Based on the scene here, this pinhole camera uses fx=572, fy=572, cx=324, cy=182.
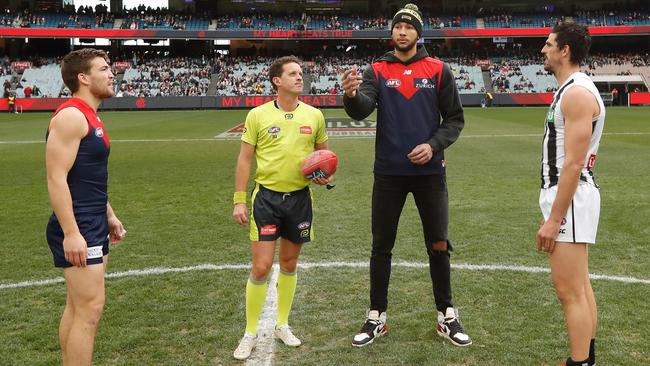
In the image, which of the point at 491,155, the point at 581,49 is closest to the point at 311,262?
the point at 581,49

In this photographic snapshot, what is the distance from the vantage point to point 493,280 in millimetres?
6059

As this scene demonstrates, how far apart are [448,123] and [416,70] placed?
51 centimetres

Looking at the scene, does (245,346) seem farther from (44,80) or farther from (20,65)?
(20,65)

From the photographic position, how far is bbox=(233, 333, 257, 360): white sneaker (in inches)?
171

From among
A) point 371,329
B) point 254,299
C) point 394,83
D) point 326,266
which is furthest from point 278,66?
point 326,266

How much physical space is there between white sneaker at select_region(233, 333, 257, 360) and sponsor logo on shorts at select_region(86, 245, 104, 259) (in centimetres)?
138

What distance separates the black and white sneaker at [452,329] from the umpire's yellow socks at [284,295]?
1.27 meters

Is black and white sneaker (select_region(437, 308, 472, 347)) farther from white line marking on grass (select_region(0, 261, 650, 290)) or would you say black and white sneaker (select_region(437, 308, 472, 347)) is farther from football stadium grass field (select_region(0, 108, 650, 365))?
white line marking on grass (select_region(0, 261, 650, 290))

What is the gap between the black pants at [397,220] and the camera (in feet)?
15.7

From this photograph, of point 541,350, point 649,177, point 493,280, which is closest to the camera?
point 541,350

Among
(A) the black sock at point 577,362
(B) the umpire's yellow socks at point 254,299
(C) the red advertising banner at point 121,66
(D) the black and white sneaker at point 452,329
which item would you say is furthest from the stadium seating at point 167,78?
(A) the black sock at point 577,362

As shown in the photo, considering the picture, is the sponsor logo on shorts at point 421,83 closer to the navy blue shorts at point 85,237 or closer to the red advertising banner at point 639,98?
the navy blue shorts at point 85,237

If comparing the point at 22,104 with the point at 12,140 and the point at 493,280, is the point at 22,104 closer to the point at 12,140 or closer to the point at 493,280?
the point at 12,140

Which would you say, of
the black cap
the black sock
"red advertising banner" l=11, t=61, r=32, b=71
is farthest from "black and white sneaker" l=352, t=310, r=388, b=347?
"red advertising banner" l=11, t=61, r=32, b=71
